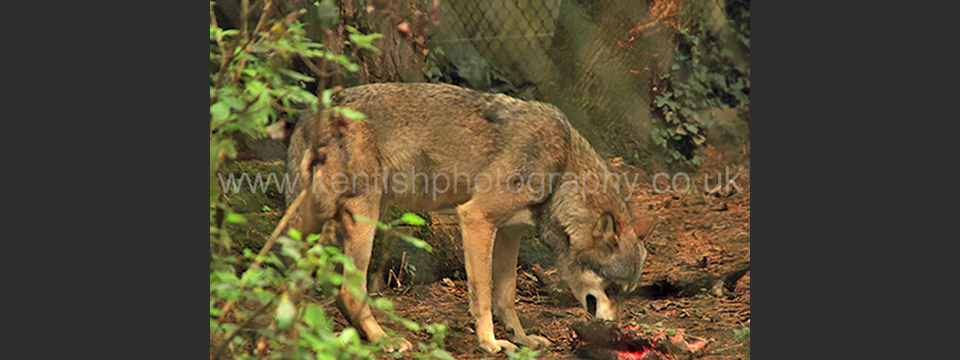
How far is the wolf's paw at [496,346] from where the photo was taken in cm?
586

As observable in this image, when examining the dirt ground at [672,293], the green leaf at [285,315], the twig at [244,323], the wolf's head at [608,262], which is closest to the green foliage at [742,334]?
the dirt ground at [672,293]

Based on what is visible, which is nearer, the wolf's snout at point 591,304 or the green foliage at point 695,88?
the wolf's snout at point 591,304

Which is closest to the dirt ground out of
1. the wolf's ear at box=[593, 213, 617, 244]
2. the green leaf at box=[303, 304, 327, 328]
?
the wolf's ear at box=[593, 213, 617, 244]

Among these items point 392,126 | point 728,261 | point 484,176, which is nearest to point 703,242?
point 728,261

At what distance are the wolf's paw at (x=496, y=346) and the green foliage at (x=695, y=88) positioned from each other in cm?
235

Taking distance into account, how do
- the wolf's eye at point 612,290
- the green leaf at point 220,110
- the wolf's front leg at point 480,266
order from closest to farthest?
the green leaf at point 220,110 → the wolf's front leg at point 480,266 → the wolf's eye at point 612,290

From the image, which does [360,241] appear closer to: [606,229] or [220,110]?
[606,229]

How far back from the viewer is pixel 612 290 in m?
5.92

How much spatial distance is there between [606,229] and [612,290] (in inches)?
14.5

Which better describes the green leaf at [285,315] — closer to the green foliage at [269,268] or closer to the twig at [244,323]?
the green foliage at [269,268]

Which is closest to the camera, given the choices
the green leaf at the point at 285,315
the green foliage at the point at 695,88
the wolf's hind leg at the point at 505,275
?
the green leaf at the point at 285,315

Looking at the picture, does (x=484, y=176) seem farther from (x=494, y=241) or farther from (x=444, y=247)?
(x=444, y=247)

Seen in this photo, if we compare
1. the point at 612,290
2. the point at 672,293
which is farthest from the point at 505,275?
the point at 672,293

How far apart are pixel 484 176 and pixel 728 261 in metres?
2.46
